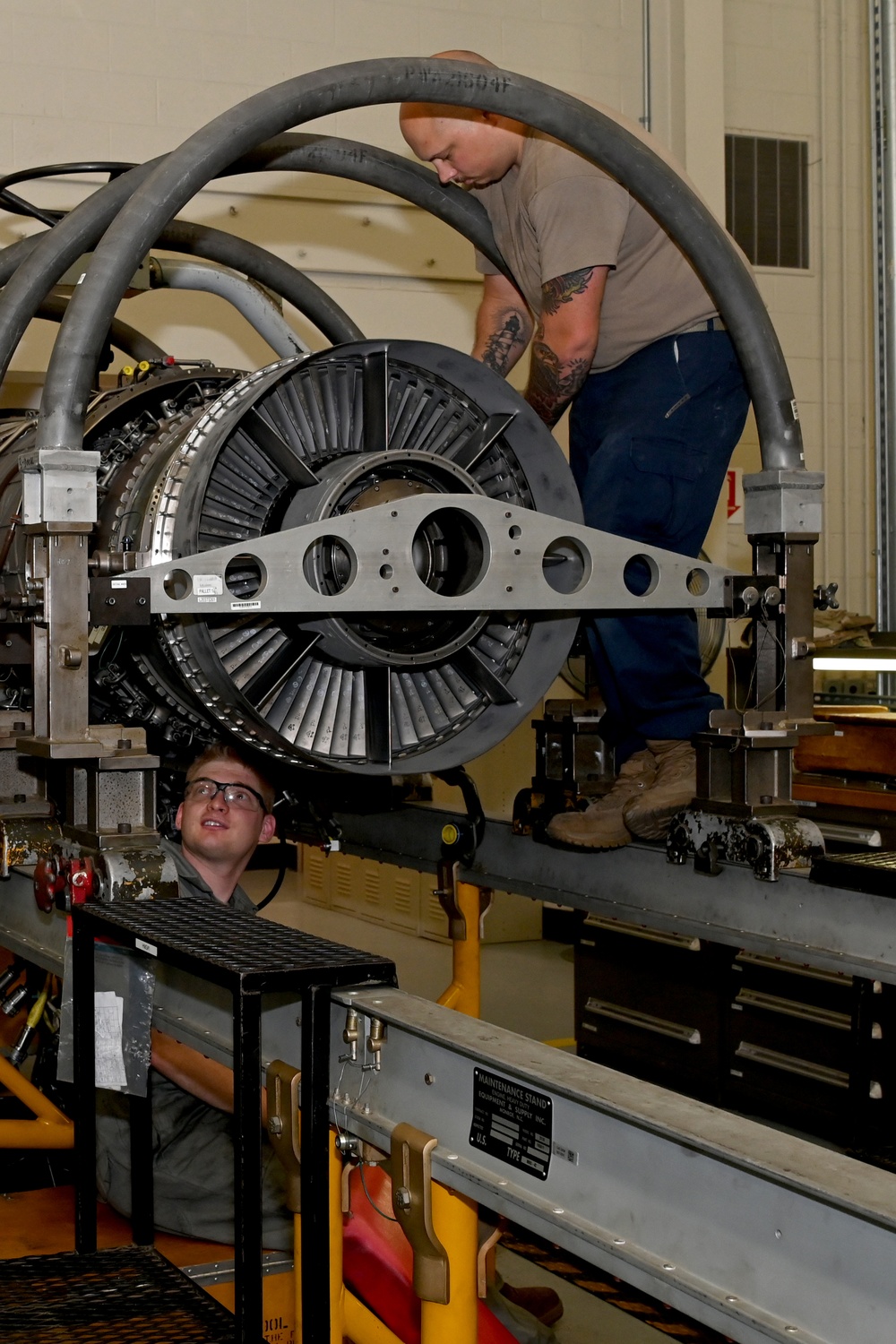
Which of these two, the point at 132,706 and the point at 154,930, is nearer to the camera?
the point at 154,930

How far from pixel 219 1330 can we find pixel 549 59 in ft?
17.6

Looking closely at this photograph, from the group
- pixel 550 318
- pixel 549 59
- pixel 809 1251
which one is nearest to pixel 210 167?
pixel 550 318

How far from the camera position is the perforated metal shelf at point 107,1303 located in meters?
1.74

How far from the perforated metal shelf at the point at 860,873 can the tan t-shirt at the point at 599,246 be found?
1.01m

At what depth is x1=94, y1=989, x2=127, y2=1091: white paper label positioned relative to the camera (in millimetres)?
2045

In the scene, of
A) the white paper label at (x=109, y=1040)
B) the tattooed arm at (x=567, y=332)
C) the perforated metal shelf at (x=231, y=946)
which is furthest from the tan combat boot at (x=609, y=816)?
the white paper label at (x=109, y=1040)

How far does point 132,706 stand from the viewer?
9.04 feet

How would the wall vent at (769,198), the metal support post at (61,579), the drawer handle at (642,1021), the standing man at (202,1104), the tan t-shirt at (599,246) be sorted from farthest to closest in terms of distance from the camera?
the wall vent at (769,198), the drawer handle at (642,1021), the tan t-shirt at (599,246), the standing man at (202,1104), the metal support post at (61,579)

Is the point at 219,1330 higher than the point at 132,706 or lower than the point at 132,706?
lower

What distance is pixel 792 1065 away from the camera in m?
4.00

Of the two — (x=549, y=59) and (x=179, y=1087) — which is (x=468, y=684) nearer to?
(x=179, y=1087)

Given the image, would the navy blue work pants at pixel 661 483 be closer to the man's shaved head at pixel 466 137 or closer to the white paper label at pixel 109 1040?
the man's shaved head at pixel 466 137

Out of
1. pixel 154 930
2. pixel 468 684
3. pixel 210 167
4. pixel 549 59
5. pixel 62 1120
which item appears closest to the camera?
pixel 154 930

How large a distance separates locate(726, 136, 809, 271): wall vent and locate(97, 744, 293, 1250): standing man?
4390 mm
